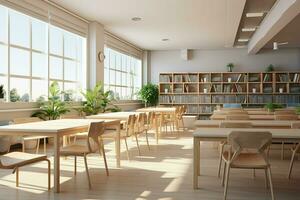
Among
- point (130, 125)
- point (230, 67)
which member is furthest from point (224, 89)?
point (130, 125)

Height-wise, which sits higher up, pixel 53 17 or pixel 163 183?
pixel 53 17

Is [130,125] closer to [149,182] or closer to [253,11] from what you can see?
[149,182]

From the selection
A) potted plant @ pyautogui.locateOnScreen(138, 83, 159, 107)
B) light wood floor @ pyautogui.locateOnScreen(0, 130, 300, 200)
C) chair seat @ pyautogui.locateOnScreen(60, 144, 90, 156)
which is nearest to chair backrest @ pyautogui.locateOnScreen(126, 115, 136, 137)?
light wood floor @ pyautogui.locateOnScreen(0, 130, 300, 200)

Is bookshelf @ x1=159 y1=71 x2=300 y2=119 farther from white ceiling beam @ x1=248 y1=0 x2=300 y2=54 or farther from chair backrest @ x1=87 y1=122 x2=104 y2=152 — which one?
chair backrest @ x1=87 y1=122 x2=104 y2=152

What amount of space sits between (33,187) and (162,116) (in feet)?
17.9

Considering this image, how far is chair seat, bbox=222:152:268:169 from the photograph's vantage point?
3186 mm

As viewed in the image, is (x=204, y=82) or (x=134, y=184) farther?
(x=204, y=82)

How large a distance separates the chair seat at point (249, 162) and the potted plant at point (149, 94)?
9528 millimetres

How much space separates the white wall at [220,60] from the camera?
13011mm

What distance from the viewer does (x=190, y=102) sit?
13305 millimetres

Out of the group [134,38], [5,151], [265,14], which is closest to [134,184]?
[5,151]

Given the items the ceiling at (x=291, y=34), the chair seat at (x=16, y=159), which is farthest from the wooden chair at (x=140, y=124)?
the ceiling at (x=291, y=34)

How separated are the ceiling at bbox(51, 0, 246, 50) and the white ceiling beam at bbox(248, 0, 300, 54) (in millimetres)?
665

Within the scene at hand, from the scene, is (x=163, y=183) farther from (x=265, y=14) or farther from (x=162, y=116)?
(x=265, y=14)
